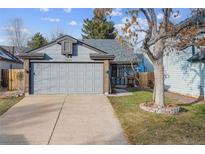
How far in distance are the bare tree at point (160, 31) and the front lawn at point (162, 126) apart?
142 cm

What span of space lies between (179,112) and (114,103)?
329cm

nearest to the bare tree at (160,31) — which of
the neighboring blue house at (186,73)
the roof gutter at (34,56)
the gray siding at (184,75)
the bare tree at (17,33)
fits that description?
the neighboring blue house at (186,73)

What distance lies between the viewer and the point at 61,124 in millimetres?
8984

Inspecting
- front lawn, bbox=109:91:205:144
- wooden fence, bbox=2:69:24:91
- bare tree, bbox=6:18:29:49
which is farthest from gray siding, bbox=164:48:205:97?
bare tree, bbox=6:18:29:49

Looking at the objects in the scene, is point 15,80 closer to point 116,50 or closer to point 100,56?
point 100,56

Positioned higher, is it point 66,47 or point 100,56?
point 66,47

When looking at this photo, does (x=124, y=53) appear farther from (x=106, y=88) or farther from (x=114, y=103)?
(x=114, y=103)

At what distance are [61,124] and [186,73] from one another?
439 inches

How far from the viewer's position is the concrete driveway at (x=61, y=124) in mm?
7270

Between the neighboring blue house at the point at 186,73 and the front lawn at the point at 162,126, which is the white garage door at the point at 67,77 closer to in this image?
the neighboring blue house at the point at 186,73

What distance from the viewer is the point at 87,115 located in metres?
10.5

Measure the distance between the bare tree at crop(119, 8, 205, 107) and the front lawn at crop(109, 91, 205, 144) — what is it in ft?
4.67

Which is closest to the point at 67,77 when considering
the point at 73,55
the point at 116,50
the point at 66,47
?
the point at 73,55
